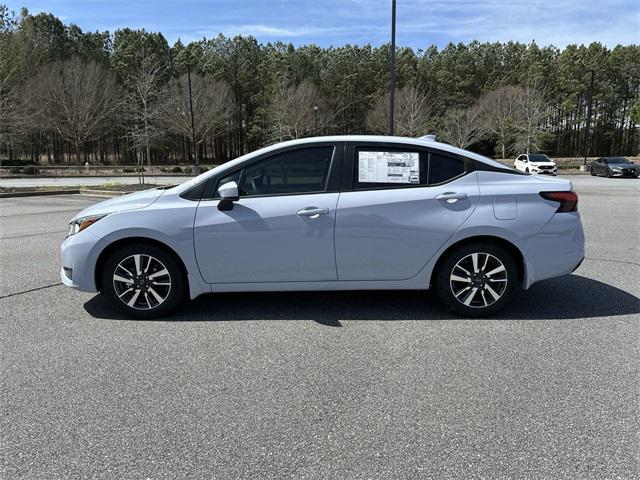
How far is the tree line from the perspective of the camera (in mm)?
53219

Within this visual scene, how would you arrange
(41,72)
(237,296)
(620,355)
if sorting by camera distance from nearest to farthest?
(620,355) < (237,296) < (41,72)

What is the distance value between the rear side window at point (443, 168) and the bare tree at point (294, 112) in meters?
51.8

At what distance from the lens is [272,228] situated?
14.0 ft

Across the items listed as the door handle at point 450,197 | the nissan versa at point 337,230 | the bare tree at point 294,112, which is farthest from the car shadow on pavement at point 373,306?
the bare tree at point 294,112

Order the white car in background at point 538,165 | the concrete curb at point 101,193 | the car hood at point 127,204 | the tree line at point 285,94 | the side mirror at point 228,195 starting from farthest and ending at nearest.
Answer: the tree line at point 285,94, the white car in background at point 538,165, the concrete curb at point 101,193, the car hood at point 127,204, the side mirror at point 228,195

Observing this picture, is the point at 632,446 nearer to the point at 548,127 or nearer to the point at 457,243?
the point at 457,243

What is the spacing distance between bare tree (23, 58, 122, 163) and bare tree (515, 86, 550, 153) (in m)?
46.2

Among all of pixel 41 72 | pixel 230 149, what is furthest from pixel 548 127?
pixel 41 72

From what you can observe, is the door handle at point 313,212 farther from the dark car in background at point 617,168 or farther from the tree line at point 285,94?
the tree line at point 285,94

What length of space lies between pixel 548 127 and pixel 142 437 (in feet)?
263

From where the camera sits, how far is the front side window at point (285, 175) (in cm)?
441

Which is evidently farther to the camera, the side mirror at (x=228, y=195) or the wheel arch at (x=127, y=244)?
the wheel arch at (x=127, y=244)

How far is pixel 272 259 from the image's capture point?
4332 mm

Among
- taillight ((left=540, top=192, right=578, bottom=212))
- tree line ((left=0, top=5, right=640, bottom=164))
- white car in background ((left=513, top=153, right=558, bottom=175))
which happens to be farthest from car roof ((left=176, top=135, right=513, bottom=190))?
tree line ((left=0, top=5, right=640, bottom=164))
